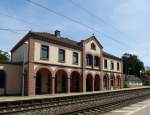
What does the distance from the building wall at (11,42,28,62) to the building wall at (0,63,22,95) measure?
6.02 feet

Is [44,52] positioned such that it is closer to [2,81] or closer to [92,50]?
[2,81]

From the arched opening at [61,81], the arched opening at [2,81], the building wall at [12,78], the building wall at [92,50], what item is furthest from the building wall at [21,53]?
the building wall at [92,50]

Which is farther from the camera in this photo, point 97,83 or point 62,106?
point 97,83

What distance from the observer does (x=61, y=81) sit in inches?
1754

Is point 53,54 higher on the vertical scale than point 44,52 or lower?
lower

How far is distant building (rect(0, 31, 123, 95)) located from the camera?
3688cm

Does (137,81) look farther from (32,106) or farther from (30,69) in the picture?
(32,106)

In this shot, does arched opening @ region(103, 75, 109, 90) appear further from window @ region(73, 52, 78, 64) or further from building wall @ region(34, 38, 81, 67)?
window @ region(73, 52, 78, 64)

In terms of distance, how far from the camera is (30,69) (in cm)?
3650

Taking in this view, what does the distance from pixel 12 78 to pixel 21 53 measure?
4.16 metres

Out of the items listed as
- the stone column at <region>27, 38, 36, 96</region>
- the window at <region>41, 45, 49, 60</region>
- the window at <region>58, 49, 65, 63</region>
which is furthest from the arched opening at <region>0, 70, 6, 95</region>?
the window at <region>58, 49, 65, 63</region>

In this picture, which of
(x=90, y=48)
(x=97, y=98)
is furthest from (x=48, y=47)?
(x=97, y=98)

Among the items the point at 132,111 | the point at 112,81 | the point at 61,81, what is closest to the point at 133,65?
the point at 112,81

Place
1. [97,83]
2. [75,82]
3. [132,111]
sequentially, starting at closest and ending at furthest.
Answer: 1. [132,111]
2. [75,82]
3. [97,83]
